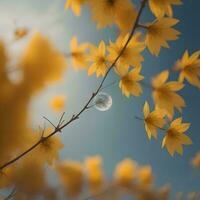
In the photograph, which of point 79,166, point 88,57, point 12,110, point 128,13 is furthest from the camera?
point 12,110

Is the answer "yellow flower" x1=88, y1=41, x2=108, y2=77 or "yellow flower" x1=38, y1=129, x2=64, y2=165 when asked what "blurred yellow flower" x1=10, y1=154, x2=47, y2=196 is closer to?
"yellow flower" x1=38, y1=129, x2=64, y2=165

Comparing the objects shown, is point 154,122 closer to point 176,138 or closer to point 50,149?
point 176,138

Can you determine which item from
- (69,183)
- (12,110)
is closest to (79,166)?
(69,183)

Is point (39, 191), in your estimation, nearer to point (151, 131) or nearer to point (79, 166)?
point (79, 166)

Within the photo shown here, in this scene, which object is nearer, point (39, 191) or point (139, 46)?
point (139, 46)

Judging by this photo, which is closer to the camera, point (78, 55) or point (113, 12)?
point (113, 12)

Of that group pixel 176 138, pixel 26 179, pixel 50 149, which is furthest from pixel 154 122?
pixel 26 179
